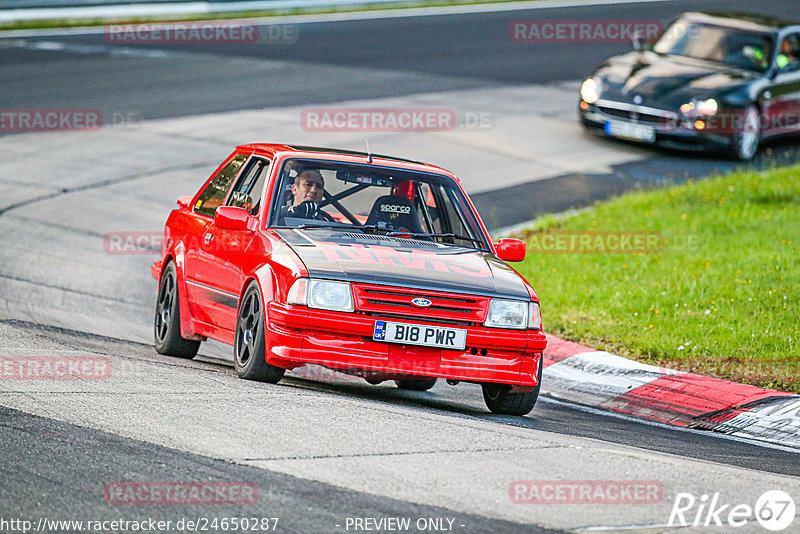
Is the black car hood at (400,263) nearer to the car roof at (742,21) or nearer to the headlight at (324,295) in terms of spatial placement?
the headlight at (324,295)

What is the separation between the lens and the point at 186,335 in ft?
28.6

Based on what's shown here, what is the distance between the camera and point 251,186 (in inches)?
336

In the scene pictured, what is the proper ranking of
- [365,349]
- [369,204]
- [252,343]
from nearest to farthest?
[365,349]
[252,343]
[369,204]

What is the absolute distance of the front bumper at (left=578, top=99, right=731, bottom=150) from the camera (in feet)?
57.0

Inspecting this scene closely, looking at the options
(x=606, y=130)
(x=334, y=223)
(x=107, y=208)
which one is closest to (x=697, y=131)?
(x=606, y=130)

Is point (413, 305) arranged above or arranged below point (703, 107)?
above

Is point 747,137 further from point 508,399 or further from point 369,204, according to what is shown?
point 508,399

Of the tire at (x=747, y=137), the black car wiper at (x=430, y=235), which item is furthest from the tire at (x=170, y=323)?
the tire at (x=747, y=137)

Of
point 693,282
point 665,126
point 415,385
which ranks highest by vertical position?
point 665,126

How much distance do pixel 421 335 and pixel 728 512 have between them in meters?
2.31

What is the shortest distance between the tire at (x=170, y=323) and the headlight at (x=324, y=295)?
200cm

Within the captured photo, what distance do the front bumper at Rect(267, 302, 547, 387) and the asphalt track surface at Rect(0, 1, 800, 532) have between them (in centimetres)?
25

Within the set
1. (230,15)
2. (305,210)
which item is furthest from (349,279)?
(230,15)

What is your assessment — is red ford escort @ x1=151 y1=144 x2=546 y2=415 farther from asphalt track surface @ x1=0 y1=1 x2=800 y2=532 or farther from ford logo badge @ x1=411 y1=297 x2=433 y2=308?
asphalt track surface @ x1=0 y1=1 x2=800 y2=532
